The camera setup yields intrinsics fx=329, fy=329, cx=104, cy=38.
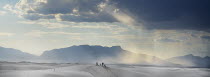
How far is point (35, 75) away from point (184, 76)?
62454 mm

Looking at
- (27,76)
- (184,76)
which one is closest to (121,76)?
(184,76)

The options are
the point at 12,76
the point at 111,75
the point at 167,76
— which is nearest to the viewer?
the point at 12,76

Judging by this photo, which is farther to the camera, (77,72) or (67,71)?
(77,72)

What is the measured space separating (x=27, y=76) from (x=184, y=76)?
63453mm

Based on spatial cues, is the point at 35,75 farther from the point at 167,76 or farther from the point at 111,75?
the point at 167,76

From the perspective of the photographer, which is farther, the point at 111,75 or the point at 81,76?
the point at 111,75

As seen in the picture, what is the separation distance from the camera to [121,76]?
254 feet

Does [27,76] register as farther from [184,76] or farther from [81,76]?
[184,76]

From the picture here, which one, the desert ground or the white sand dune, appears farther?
the desert ground

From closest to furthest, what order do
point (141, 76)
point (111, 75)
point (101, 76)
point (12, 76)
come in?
point (12, 76) → point (101, 76) → point (111, 75) → point (141, 76)

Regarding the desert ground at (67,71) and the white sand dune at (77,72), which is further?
the desert ground at (67,71)

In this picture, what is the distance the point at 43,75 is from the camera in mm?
46688

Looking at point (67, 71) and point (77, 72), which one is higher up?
point (67, 71)

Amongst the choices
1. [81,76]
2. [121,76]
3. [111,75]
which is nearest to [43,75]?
[81,76]
